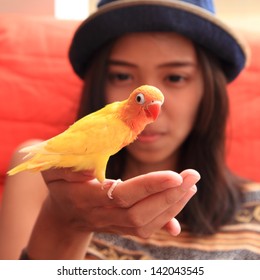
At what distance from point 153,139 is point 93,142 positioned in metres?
0.14

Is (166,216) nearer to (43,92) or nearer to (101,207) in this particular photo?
(101,207)

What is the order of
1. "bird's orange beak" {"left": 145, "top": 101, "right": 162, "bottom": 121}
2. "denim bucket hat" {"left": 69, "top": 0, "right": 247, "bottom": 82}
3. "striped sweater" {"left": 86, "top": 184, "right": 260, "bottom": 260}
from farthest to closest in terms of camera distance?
"striped sweater" {"left": 86, "top": 184, "right": 260, "bottom": 260}, "denim bucket hat" {"left": 69, "top": 0, "right": 247, "bottom": 82}, "bird's orange beak" {"left": 145, "top": 101, "right": 162, "bottom": 121}

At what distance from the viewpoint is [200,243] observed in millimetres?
419

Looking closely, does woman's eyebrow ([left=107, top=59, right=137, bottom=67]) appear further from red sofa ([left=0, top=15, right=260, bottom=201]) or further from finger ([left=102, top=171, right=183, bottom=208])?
A: red sofa ([left=0, top=15, right=260, bottom=201])

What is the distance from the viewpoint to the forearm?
30 cm

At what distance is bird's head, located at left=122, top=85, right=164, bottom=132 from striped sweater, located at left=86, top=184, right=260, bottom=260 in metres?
0.26

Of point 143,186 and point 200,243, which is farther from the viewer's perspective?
point 200,243

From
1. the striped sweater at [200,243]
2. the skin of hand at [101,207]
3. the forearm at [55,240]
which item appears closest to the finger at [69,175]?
the skin of hand at [101,207]

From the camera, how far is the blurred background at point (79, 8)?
0.28m

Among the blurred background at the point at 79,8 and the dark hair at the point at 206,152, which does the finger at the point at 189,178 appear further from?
the blurred background at the point at 79,8

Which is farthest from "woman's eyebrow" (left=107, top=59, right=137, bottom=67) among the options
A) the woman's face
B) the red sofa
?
the red sofa

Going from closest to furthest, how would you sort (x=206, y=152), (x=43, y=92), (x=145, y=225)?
1. (x=145, y=225)
2. (x=206, y=152)
3. (x=43, y=92)

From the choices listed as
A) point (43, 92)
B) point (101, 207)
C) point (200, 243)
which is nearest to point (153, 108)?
point (101, 207)

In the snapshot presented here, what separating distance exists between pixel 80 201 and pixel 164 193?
0.06m
